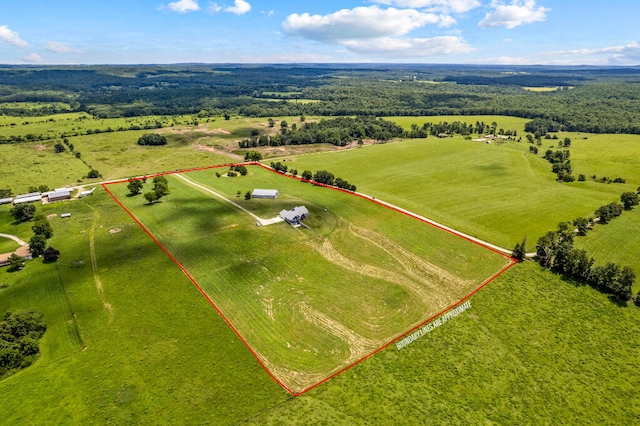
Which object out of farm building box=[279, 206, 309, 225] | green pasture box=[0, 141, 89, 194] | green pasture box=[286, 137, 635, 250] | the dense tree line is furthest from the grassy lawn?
green pasture box=[286, 137, 635, 250]

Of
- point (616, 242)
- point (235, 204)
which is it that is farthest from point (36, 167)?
point (616, 242)

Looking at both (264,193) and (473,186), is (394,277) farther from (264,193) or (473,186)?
(473,186)

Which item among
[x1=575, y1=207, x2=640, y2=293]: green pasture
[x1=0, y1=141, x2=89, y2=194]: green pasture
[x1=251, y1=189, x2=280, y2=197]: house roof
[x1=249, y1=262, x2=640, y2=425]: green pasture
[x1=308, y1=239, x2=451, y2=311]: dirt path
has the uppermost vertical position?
[x1=0, y1=141, x2=89, y2=194]: green pasture

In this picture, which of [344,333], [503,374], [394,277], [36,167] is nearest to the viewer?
[503,374]

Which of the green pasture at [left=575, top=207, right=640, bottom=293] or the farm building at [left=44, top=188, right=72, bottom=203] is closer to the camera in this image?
the green pasture at [left=575, top=207, right=640, bottom=293]

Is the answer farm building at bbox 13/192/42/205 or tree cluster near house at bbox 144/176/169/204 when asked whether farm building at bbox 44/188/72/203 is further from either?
tree cluster near house at bbox 144/176/169/204

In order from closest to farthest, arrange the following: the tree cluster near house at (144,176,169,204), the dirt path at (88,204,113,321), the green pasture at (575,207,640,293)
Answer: the dirt path at (88,204,113,321), the green pasture at (575,207,640,293), the tree cluster near house at (144,176,169,204)

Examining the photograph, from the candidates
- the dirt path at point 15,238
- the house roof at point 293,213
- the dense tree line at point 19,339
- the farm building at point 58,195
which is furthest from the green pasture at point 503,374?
the farm building at point 58,195

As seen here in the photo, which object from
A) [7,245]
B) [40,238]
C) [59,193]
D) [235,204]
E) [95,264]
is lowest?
[95,264]
